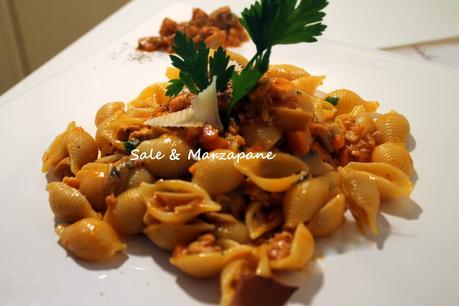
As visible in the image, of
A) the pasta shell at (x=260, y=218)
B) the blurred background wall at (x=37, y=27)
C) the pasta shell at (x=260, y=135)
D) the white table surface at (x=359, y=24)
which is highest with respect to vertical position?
the pasta shell at (x=260, y=135)

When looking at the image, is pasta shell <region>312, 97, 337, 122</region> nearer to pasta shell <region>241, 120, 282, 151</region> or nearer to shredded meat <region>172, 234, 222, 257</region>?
pasta shell <region>241, 120, 282, 151</region>

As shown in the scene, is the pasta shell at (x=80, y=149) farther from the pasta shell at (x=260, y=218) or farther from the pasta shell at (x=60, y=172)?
the pasta shell at (x=260, y=218)

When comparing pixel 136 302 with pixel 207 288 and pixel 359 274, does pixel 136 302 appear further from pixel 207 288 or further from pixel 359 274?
pixel 359 274

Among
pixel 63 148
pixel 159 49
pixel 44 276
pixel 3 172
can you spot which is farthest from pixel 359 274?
pixel 159 49

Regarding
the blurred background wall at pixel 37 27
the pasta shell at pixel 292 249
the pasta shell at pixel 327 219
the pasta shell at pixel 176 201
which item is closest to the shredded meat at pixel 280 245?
the pasta shell at pixel 292 249

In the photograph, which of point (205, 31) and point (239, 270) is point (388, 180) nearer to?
point (239, 270)

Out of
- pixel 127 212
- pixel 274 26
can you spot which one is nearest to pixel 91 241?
pixel 127 212
